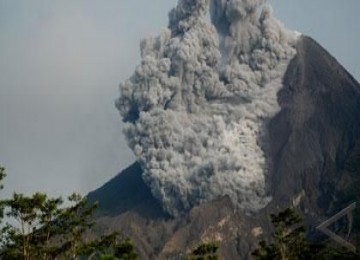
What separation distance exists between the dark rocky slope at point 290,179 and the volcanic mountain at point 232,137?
23 centimetres

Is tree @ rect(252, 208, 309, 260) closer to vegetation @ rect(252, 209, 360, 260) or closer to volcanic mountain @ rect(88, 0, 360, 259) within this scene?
vegetation @ rect(252, 209, 360, 260)

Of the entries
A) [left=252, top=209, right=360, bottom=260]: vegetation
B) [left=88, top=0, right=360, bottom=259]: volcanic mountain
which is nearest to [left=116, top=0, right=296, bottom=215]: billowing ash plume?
[left=88, top=0, right=360, bottom=259]: volcanic mountain

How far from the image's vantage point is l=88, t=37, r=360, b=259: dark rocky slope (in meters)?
138

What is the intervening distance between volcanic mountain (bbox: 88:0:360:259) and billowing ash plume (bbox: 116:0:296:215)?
0.21 m

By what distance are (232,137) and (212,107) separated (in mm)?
6143

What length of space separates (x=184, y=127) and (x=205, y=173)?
8.58m

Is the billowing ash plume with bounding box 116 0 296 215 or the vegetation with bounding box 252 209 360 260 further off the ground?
the billowing ash plume with bounding box 116 0 296 215

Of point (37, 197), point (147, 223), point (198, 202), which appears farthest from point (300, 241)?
point (147, 223)

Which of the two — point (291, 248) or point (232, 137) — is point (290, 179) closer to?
point (232, 137)

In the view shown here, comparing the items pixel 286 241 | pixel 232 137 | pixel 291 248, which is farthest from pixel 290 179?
pixel 286 241

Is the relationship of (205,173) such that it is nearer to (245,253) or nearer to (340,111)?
(245,253)

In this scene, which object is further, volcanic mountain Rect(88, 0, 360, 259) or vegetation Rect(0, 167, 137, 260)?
volcanic mountain Rect(88, 0, 360, 259)

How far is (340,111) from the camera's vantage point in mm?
158625

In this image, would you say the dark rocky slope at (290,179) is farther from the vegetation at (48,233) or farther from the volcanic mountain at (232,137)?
the vegetation at (48,233)
